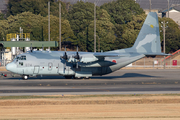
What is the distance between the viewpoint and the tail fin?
4078cm

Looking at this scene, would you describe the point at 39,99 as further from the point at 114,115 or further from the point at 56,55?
the point at 56,55

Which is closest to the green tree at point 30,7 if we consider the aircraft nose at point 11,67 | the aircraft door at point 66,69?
the aircraft door at point 66,69

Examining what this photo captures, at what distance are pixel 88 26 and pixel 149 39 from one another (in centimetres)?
5592

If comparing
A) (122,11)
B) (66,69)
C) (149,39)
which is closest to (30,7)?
(122,11)

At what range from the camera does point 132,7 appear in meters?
110

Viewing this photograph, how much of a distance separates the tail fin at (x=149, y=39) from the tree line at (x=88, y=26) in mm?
51115

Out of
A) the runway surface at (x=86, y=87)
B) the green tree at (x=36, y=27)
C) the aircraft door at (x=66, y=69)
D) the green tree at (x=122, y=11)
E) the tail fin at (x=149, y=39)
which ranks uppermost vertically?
the green tree at (x=122, y=11)

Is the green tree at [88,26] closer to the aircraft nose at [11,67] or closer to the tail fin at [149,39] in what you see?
the tail fin at [149,39]

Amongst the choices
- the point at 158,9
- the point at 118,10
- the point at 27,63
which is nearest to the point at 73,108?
the point at 27,63

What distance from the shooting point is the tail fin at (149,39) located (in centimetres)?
4078

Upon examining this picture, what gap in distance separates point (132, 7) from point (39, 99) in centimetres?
9334

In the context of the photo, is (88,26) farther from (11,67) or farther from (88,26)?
(11,67)

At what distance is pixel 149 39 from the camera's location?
135 feet

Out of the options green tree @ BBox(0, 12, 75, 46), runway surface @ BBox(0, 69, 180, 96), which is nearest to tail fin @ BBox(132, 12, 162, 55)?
runway surface @ BBox(0, 69, 180, 96)
